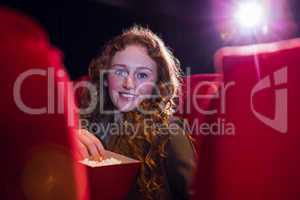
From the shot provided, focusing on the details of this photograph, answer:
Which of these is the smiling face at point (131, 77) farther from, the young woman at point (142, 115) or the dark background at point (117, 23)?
the dark background at point (117, 23)

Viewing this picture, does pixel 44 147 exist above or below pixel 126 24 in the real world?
below

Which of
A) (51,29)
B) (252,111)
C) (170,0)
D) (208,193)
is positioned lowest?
(208,193)

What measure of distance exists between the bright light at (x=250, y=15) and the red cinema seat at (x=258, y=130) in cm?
114

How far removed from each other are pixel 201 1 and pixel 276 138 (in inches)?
40.2

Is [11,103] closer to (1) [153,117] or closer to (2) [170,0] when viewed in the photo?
(1) [153,117]

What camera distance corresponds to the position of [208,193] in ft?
1.61

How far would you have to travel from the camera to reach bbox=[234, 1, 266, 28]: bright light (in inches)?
59.8

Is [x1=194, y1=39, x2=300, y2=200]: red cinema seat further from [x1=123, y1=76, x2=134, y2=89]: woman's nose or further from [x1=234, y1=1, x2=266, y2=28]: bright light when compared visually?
[x1=234, y1=1, x2=266, y2=28]: bright light

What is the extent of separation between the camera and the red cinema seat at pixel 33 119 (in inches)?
13.4

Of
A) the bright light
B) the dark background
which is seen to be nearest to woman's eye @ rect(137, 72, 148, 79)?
the dark background

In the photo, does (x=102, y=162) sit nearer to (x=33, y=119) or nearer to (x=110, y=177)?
(x=110, y=177)

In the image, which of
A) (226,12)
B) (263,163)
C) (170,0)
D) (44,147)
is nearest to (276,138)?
(263,163)

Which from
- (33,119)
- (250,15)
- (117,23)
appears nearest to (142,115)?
(117,23)

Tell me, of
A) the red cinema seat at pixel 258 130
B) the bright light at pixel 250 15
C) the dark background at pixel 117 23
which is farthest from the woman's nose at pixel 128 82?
the bright light at pixel 250 15
